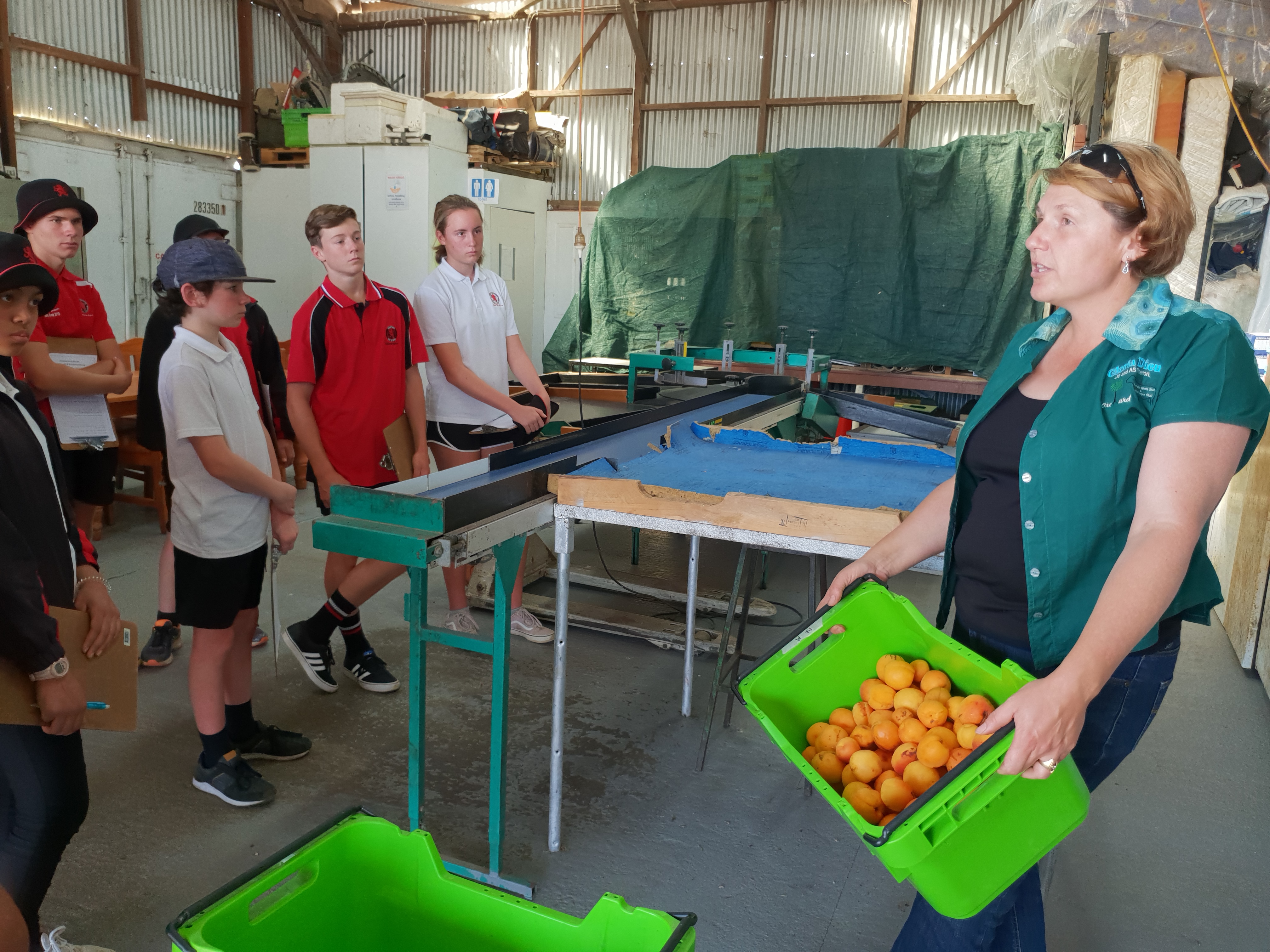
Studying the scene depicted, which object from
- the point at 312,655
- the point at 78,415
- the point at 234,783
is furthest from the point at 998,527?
the point at 78,415

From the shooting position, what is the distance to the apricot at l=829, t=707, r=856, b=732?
1.37 metres

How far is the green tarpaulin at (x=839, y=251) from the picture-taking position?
21.4ft

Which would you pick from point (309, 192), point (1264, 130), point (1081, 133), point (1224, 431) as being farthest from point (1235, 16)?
point (309, 192)

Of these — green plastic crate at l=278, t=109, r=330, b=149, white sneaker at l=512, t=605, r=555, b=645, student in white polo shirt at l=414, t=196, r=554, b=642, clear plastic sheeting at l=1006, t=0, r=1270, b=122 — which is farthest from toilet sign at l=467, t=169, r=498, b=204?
white sneaker at l=512, t=605, r=555, b=645

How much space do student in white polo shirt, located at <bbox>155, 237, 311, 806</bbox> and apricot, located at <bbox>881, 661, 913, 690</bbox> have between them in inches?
58.7

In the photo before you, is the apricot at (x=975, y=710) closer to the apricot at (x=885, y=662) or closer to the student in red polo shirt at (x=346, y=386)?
the apricot at (x=885, y=662)

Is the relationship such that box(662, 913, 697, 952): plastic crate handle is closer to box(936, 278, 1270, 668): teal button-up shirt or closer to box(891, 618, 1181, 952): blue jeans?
box(891, 618, 1181, 952): blue jeans

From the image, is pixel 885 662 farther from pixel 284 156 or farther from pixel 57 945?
pixel 284 156

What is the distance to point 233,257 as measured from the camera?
2.17 meters

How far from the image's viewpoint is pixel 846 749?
129cm

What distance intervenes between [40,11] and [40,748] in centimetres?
780

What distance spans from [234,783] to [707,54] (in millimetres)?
7969

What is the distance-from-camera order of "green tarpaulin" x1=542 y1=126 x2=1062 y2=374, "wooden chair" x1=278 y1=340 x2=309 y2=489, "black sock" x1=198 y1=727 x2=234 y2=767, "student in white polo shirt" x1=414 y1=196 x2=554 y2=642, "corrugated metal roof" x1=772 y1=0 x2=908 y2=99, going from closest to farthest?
"black sock" x1=198 y1=727 x2=234 y2=767
"student in white polo shirt" x1=414 y1=196 x2=554 y2=642
"wooden chair" x1=278 y1=340 x2=309 y2=489
"green tarpaulin" x1=542 y1=126 x2=1062 y2=374
"corrugated metal roof" x1=772 y1=0 x2=908 y2=99

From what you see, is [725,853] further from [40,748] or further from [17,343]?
[17,343]
